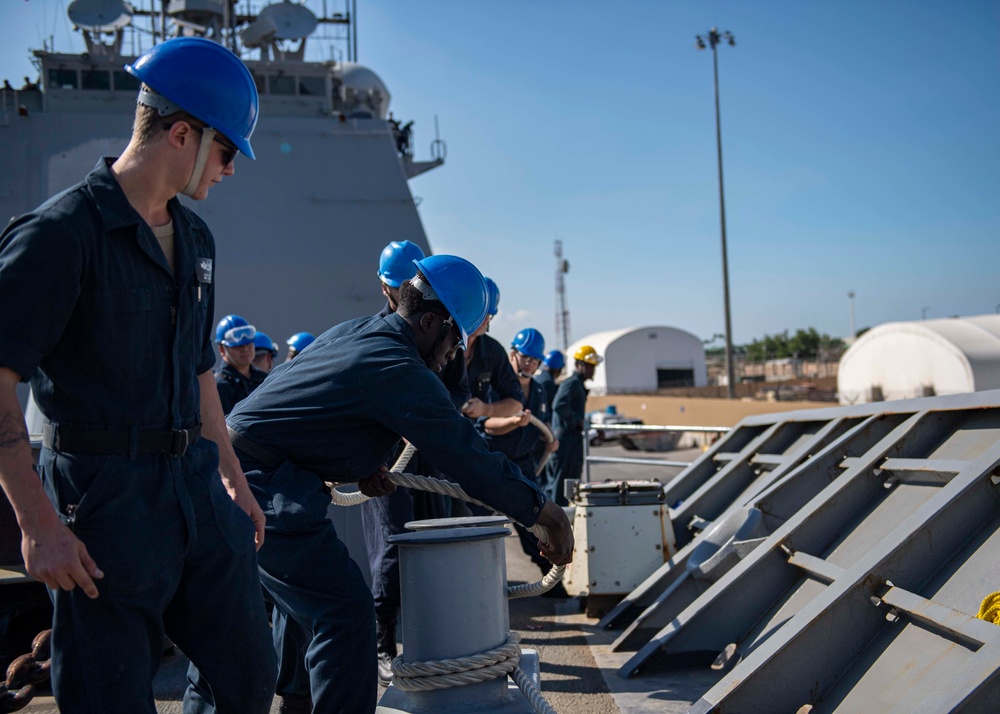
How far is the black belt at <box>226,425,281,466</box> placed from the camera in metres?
2.76

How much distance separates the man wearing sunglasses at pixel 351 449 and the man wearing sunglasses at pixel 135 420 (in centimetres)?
50

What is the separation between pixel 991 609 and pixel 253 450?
7.77ft

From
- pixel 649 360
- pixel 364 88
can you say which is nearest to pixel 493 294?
pixel 364 88

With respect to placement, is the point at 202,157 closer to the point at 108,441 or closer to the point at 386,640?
the point at 108,441

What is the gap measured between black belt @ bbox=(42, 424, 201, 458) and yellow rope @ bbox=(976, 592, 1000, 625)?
2.48 metres

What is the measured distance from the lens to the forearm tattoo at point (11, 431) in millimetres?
1722

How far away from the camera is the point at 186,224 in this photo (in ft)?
7.20

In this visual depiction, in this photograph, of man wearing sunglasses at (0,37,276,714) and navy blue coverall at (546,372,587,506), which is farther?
navy blue coverall at (546,372,587,506)

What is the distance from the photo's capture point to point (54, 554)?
1744 mm

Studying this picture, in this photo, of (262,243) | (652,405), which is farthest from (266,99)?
(652,405)

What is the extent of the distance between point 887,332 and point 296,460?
3785cm

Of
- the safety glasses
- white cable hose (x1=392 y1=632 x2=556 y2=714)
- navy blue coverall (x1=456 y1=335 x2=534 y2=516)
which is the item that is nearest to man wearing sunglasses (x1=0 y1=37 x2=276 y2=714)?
white cable hose (x1=392 y1=632 x2=556 y2=714)

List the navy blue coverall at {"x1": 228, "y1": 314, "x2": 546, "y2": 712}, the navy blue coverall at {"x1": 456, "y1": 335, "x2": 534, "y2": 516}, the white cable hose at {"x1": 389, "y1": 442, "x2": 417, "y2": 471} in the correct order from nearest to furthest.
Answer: the navy blue coverall at {"x1": 228, "y1": 314, "x2": 546, "y2": 712}
the white cable hose at {"x1": 389, "y1": 442, "x2": 417, "y2": 471}
the navy blue coverall at {"x1": 456, "y1": 335, "x2": 534, "y2": 516}

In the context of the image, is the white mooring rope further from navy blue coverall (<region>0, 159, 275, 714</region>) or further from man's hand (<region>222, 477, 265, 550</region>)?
navy blue coverall (<region>0, 159, 275, 714</region>)
